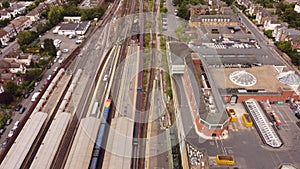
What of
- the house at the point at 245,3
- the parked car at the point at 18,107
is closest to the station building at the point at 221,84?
the parked car at the point at 18,107

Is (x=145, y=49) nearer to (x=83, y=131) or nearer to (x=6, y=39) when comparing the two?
(x=83, y=131)

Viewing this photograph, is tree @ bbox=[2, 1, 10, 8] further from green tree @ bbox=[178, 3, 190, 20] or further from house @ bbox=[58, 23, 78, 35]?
green tree @ bbox=[178, 3, 190, 20]

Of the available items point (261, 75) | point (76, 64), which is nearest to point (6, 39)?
point (76, 64)

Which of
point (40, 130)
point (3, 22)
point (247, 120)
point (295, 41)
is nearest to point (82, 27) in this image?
point (3, 22)

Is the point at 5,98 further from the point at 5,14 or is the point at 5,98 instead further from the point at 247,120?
the point at 5,14

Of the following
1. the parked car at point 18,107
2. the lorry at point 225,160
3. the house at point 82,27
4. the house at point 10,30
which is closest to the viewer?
the lorry at point 225,160

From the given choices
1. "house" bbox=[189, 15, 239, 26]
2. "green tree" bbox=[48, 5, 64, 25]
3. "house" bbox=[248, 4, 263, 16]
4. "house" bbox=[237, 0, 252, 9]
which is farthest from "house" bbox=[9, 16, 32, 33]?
"house" bbox=[237, 0, 252, 9]

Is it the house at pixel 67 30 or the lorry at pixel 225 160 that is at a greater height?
the house at pixel 67 30

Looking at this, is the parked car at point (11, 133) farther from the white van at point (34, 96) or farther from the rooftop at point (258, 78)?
the rooftop at point (258, 78)
